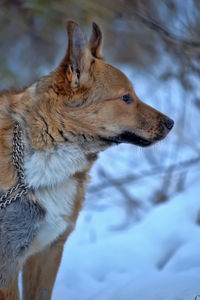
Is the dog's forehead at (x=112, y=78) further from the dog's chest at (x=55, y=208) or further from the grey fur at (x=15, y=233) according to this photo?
the grey fur at (x=15, y=233)

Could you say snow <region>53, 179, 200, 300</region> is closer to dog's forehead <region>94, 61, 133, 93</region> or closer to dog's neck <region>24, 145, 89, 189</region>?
dog's neck <region>24, 145, 89, 189</region>

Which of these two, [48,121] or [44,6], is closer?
[48,121]

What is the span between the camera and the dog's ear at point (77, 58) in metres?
2.94

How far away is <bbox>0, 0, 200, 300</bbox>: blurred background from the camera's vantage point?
375 centimetres

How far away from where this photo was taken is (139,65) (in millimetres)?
6832

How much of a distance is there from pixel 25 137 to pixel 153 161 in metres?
3.64

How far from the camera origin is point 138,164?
670 cm

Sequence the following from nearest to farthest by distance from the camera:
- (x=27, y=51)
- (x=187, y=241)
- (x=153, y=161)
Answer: (x=187, y=241) < (x=153, y=161) < (x=27, y=51)

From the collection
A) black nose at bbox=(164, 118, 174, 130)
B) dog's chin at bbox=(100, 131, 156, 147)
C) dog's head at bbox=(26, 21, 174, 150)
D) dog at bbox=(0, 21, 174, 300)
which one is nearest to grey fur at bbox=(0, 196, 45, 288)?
dog at bbox=(0, 21, 174, 300)

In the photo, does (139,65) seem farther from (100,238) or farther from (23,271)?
(23,271)

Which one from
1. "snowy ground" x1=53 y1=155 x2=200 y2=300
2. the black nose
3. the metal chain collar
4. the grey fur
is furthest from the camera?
"snowy ground" x1=53 y1=155 x2=200 y2=300

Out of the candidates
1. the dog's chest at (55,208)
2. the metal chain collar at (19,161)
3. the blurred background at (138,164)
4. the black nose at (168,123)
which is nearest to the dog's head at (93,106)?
the black nose at (168,123)

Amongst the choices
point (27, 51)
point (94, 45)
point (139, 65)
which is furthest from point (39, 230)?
point (27, 51)

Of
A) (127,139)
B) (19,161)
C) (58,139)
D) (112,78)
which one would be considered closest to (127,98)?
(112,78)
